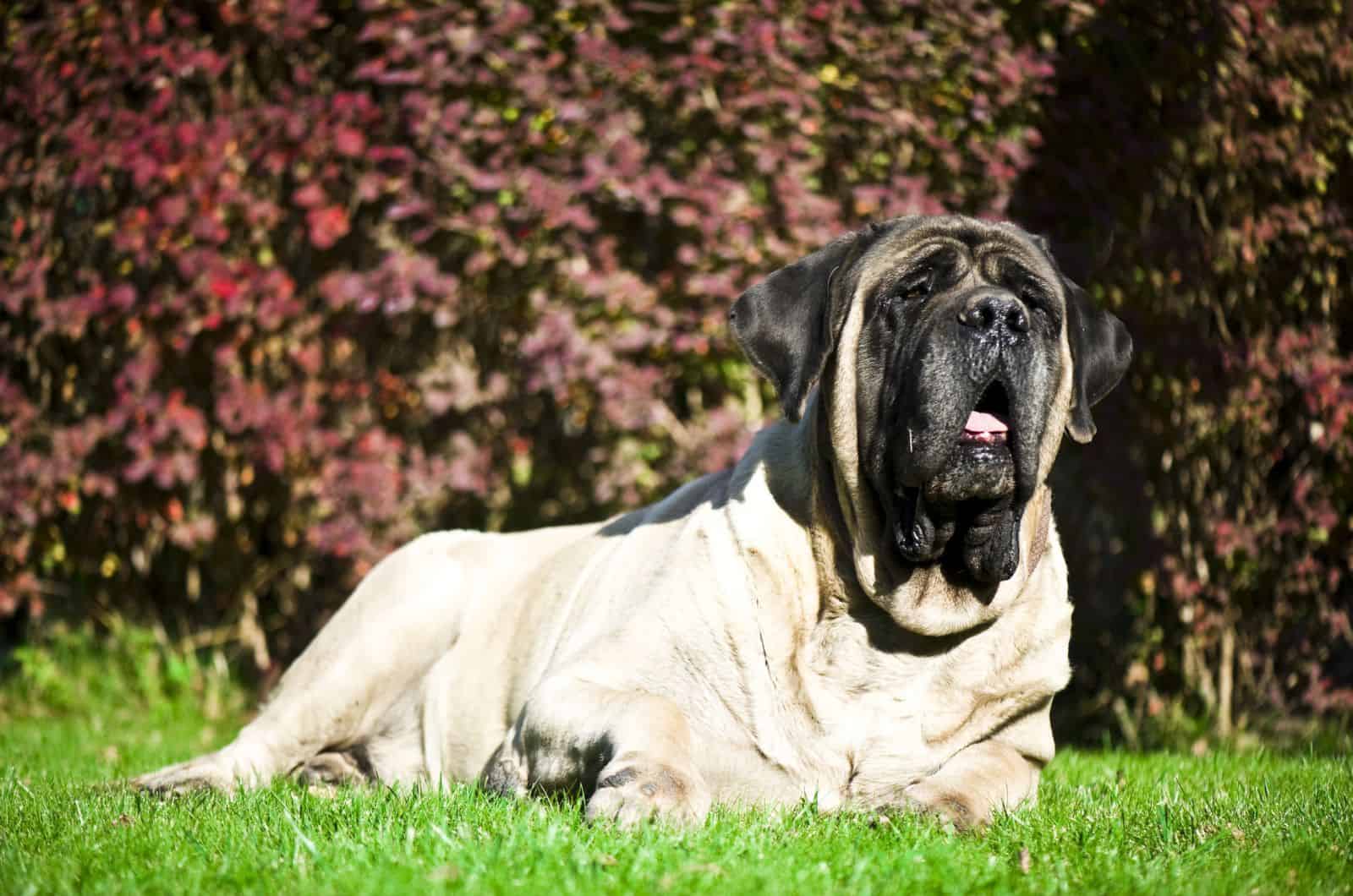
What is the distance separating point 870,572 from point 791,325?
637 mm

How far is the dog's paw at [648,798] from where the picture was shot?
282 centimetres

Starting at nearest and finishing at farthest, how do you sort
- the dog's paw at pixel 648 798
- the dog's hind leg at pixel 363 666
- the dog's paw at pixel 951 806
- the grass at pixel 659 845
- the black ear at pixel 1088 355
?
the grass at pixel 659 845 < the dog's paw at pixel 648 798 < the dog's paw at pixel 951 806 < the black ear at pixel 1088 355 < the dog's hind leg at pixel 363 666

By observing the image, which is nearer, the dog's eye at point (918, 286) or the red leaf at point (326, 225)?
the dog's eye at point (918, 286)

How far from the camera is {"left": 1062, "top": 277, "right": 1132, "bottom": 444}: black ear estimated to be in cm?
355

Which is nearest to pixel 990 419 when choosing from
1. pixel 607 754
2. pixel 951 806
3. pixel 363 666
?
pixel 951 806

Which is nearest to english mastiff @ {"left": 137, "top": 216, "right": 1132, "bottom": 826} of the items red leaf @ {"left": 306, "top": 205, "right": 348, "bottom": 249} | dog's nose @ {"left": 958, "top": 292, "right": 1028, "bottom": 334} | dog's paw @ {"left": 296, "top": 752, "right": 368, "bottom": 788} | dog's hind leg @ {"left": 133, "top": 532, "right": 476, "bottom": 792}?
dog's nose @ {"left": 958, "top": 292, "right": 1028, "bottom": 334}

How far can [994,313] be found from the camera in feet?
10.6

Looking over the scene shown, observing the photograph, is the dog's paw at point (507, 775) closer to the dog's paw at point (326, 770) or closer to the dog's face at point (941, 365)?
the dog's paw at point (326, 770)

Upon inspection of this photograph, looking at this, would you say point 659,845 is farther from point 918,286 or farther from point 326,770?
point 326,770

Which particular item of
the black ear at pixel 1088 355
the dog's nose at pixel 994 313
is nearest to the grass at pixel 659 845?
the black ear at pixel 1088 355

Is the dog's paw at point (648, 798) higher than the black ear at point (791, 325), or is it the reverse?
the black ear at point (791, 325)

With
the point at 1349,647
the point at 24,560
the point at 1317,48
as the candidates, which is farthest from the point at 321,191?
the point at 1349,647

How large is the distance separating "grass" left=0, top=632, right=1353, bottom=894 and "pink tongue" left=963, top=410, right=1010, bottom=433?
0.88 m

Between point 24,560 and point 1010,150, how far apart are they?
14.7ft
